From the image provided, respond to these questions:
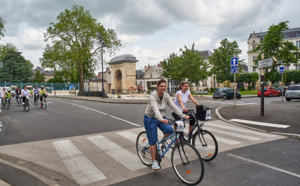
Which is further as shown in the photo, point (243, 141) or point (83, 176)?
point (243, 141)

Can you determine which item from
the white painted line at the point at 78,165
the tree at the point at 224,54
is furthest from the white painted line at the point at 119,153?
the tree at the point at 224,54

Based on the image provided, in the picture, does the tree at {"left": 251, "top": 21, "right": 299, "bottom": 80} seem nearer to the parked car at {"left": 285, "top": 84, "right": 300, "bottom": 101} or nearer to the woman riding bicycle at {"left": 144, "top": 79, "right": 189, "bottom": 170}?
the parked car at {"left": 285, "top": 84, "right": 300, "bottom": 101}

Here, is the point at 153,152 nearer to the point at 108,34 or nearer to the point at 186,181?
the point at 186,181

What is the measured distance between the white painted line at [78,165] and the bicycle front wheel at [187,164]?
1.47m

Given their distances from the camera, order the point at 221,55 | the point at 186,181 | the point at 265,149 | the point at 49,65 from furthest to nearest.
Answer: the point at 221,55, the point at 49,65, the point at 265,149, the point at 186,181

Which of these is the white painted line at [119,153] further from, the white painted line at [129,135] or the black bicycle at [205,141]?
the black bicycle at [205,141]

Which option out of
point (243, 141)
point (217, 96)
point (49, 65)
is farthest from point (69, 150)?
point (49, 65)

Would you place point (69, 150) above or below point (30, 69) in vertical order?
below

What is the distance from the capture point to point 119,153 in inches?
215

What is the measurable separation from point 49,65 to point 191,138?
125ft

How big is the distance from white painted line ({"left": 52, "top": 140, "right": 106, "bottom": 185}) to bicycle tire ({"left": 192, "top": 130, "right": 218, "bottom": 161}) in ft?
7.34

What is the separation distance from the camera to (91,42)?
39.0 m

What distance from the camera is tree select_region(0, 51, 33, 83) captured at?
2238 inches

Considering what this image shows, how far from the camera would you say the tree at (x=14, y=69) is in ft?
186
